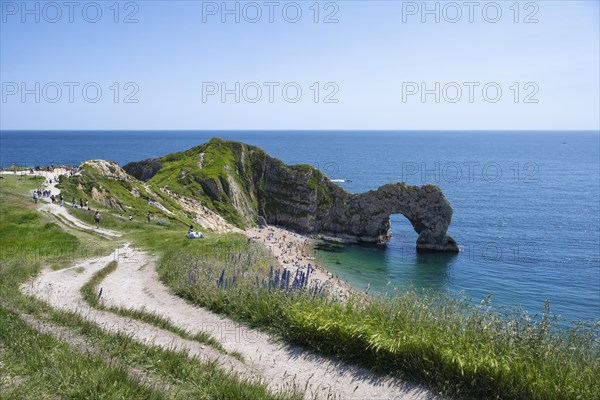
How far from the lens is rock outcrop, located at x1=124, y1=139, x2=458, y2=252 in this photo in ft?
286

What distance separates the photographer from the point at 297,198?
324 feet

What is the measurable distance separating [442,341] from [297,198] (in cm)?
8535

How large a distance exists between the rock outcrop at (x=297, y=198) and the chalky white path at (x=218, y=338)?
64675mm

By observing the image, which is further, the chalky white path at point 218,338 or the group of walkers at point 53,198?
the group of walkers at point 53,198

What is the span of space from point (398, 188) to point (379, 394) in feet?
259

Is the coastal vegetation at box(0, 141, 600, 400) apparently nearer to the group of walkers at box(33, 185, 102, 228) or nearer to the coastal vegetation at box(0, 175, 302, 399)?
the coastal vegetation at box(0, 175, 302, 399)

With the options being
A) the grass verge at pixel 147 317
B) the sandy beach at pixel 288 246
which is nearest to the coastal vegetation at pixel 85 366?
the grass verge at pixel 147 317

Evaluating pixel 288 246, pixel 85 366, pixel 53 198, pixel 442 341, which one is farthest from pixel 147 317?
pixel 288 246

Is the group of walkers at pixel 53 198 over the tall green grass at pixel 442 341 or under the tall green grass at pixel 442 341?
over

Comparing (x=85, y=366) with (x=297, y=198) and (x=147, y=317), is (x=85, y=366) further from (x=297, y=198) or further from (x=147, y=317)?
Result: (x=297, y=198)

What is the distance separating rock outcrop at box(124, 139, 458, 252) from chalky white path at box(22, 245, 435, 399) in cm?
6468

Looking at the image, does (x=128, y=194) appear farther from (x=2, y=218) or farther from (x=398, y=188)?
(x=398, y=188)

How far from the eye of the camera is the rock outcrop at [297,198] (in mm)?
87312

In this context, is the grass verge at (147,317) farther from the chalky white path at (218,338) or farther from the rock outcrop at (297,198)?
the rock outcrop at (297,198)
